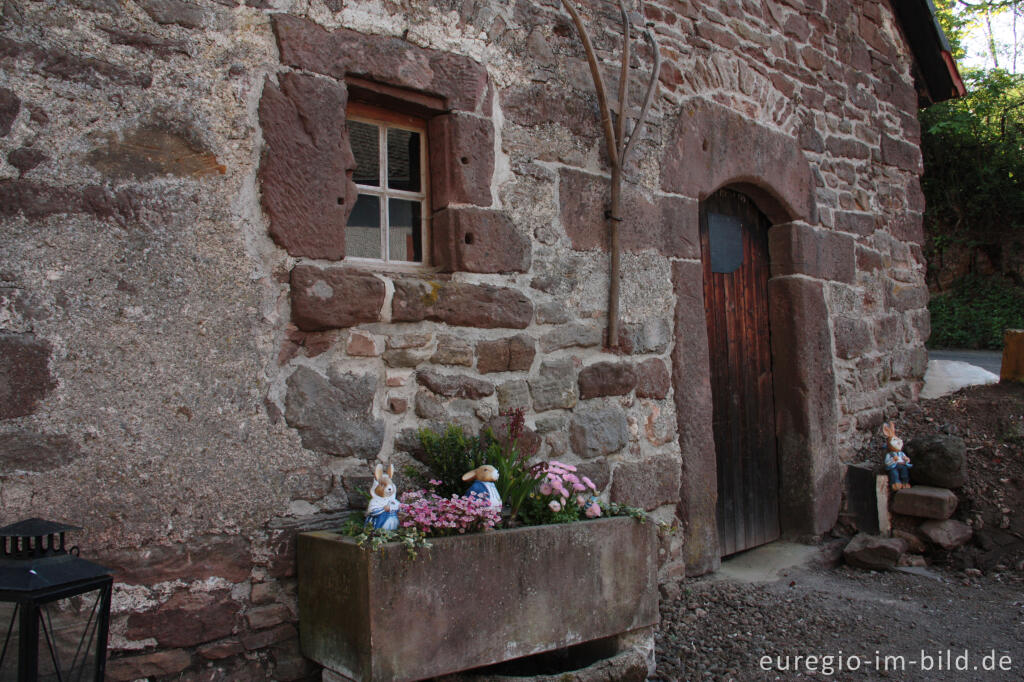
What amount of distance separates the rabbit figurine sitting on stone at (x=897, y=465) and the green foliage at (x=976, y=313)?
5482 mm

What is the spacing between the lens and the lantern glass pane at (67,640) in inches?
68.7

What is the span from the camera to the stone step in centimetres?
458

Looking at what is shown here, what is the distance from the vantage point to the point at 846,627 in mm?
3545

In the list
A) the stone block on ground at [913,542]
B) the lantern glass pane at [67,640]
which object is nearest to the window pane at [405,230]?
the lantern glass pane at [67,640]

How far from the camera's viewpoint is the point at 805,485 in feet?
15.5

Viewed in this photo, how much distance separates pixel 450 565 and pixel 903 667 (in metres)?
1.96

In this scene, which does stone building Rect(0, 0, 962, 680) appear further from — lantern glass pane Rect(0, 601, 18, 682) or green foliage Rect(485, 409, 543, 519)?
lantern glass pane Rect(0, 601, 18, 682)

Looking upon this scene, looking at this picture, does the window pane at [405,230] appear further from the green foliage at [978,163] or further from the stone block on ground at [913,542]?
the green foliage at [978,163]

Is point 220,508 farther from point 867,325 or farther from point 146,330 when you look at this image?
point 867,325

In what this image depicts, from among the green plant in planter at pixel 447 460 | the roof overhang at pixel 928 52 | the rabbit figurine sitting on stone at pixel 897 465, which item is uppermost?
the roof overhang at pixel 928 52

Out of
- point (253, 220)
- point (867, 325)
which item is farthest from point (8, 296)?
point (867, 325)

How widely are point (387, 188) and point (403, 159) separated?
0.15 m

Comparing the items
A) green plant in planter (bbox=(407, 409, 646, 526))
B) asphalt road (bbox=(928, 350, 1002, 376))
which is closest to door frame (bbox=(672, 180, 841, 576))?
green plant in planter (bbox=(407, 409, 646, 526))

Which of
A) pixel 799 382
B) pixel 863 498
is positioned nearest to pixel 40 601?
pixel 799 382
